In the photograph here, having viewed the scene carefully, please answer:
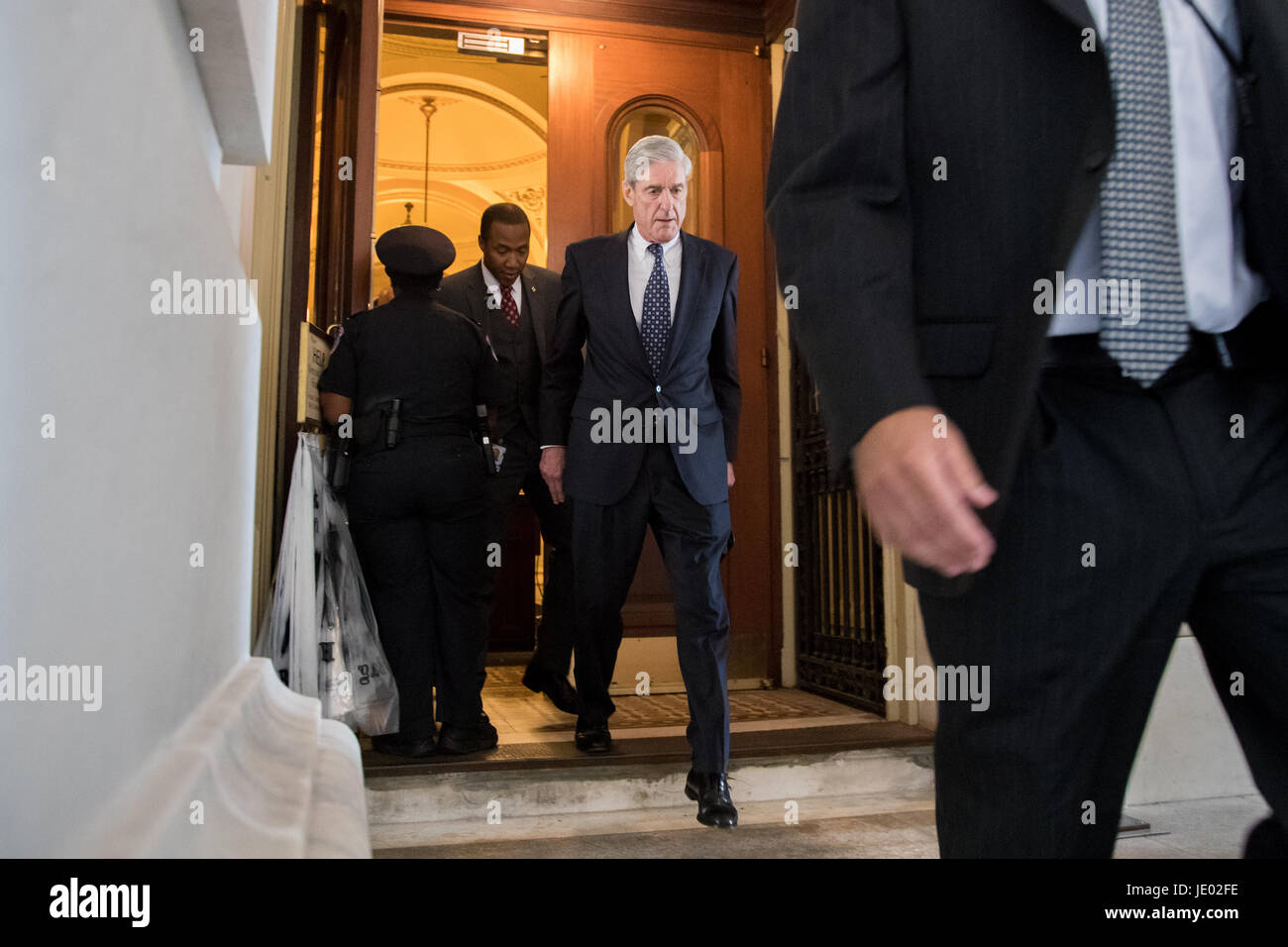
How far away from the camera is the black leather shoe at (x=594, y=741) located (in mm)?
3339

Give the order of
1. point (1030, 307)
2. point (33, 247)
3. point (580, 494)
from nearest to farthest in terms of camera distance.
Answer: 1. point (33, 247)
2. point (1030, 307)
3. point (580, 494)

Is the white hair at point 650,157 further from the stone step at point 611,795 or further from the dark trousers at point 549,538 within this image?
the stone step at point 611,795

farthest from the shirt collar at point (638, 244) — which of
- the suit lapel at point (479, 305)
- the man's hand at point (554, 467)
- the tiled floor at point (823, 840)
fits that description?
the tiled floor at point (823, 840)

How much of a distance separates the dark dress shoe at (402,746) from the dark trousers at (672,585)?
0.52 meters

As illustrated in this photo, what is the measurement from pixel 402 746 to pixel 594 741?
645mm

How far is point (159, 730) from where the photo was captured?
0.97 meters

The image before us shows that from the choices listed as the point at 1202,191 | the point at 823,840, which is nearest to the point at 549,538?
the point at 823,840

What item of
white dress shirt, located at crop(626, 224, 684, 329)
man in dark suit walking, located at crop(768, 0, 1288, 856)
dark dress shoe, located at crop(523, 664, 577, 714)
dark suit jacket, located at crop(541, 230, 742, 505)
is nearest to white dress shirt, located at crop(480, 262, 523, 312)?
dark suit jacket, located at crop(541, 230, 742, 505)

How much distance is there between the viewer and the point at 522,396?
13.3 feet

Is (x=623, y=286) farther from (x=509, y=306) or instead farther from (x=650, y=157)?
(x=509, y=306)

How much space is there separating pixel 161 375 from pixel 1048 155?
0.92 metres
